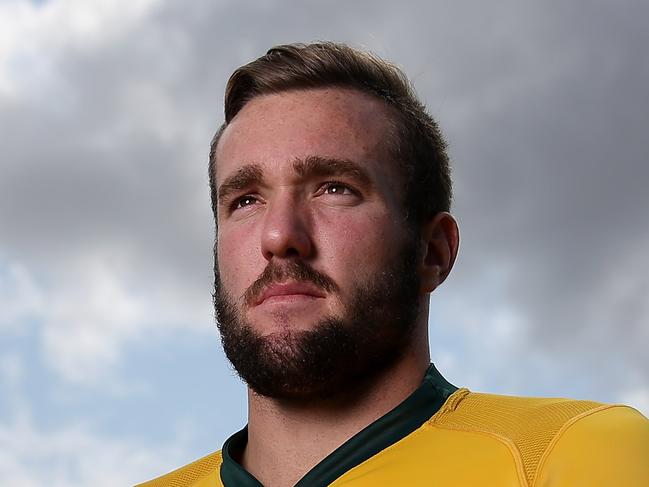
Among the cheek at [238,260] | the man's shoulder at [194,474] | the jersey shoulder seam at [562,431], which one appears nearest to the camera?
the jersey shoulder seam at [562,431]

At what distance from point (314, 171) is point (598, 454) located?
4.18ft

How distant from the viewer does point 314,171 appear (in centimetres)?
316

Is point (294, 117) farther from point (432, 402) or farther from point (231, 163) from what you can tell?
point (432, 402)

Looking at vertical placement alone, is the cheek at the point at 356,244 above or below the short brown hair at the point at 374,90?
below

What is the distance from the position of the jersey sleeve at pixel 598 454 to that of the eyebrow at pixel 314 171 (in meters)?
1.07

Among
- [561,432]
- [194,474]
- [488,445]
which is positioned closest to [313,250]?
[488,445]

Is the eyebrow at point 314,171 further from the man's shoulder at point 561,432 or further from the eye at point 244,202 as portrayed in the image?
the man's shoulder at point 561,432

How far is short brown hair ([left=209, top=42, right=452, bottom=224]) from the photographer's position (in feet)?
11.4

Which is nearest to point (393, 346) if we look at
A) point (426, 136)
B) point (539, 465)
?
point (539, 465)

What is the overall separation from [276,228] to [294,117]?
0.51 meters

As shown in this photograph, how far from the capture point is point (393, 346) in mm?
3158

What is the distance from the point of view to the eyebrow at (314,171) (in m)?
3.16

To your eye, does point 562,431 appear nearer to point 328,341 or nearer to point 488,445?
point 488,445

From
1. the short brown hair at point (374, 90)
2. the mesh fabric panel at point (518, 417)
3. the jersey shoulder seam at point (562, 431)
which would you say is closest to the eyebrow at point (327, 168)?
the short brown hair at point (374, 90)
